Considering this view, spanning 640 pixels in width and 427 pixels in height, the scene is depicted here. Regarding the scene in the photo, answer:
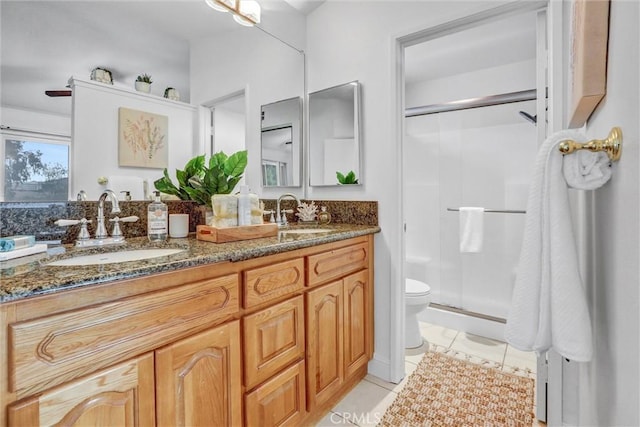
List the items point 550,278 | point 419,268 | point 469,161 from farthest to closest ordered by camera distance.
→ point 419,268, point 469,161, point 550,278

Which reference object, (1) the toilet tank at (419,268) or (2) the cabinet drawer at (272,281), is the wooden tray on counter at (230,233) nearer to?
(2) the cabinet drawer at (272,281)

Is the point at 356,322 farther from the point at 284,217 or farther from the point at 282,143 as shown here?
the point at 282,143

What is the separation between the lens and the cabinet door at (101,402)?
25.3 inches

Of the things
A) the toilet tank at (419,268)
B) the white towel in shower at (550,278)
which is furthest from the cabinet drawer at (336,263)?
the toilet tank at (419,268)

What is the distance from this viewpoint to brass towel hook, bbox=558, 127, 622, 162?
1.64ft

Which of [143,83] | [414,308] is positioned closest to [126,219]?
[143,83]

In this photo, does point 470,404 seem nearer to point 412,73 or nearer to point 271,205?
point 271,205

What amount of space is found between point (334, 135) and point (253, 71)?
655mm

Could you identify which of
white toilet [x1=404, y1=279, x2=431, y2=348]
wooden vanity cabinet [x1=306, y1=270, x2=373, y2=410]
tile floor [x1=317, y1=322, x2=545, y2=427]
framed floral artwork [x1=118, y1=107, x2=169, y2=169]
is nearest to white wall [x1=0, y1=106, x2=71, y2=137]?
framed floral artwork [x1=118, y1=107, x2=169, y2=169]

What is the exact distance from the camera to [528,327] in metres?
0.70

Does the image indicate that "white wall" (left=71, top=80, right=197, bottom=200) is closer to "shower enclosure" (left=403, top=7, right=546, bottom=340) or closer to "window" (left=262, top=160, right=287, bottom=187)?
"window" (left=262, top=160, right=287, bottom=187)

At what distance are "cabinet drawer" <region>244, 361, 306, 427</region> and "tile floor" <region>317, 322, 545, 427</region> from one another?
0.27 meters

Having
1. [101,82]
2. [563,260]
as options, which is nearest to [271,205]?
[101,82]

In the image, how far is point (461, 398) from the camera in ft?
5.39
